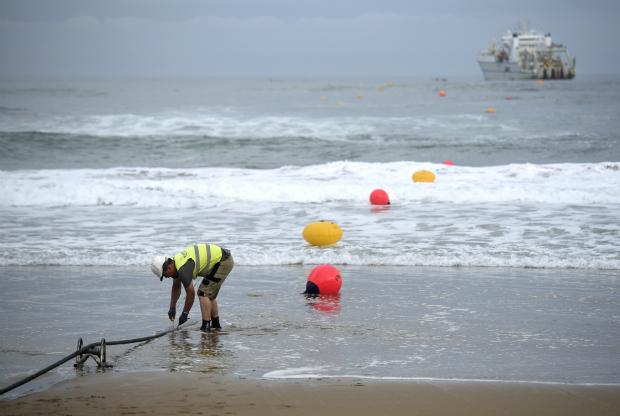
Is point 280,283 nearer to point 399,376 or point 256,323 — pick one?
point 256,323

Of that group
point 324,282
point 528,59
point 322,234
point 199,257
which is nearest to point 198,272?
point 199,257

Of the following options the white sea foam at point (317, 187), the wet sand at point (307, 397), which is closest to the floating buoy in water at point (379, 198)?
the white sea foam at point (317, 187)

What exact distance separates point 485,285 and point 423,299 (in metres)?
1.24

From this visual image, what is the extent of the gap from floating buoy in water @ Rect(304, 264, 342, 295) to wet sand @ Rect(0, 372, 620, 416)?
122 inches

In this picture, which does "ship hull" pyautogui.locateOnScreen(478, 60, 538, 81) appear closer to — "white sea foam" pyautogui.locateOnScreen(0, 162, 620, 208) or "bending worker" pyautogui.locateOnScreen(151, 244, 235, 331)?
"white sea foam" pyautogui.locateOnScreen(0, 162, 620, 208)

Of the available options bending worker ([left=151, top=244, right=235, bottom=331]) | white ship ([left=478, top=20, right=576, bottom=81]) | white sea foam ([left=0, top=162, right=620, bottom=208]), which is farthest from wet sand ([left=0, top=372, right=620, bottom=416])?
white ship ([left=478, top=20, right=576, bottom=81])

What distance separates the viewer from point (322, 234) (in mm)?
11203

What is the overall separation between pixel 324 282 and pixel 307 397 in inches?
137

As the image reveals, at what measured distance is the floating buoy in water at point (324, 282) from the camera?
831 centimetres

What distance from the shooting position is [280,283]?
360 inches

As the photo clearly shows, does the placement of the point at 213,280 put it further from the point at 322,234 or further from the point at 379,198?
the point at 379,198

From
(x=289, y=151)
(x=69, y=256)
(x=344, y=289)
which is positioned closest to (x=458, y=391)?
(x=344, y=289)

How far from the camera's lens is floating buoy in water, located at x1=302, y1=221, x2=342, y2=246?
11219 mm

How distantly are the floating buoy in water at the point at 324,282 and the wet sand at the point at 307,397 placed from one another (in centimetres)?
310
